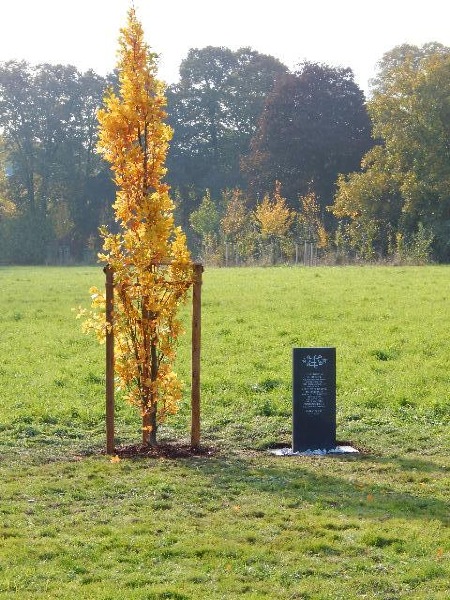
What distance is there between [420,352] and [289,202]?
4373 centimetres

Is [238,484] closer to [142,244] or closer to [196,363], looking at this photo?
[196,363]

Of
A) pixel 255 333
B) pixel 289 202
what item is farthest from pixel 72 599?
pixel 289 202

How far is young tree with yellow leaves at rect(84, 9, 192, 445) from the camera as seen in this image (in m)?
10.5

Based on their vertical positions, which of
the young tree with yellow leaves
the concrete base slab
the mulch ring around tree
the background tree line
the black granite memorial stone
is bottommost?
the concrete base slab

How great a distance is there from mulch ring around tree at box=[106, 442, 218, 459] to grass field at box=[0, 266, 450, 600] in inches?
7.8

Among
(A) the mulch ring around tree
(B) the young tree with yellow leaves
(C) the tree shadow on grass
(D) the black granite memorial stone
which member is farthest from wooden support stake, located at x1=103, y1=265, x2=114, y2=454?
(D) the black granite memorial stone

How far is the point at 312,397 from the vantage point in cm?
1080

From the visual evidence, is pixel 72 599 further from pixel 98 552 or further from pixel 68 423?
pixel 68 423

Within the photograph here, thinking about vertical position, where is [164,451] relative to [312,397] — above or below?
below

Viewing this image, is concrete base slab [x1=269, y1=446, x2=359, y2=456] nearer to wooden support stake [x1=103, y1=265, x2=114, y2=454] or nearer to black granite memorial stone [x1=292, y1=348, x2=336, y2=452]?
black granite memorial stone [x1=292, y1=348, x2=336, y2=452]

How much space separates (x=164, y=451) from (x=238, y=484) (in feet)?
5.29

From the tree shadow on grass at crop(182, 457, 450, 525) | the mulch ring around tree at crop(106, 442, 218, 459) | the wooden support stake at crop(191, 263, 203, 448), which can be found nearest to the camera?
the tree shadow on grass at crop(182, 457, 450, 525)

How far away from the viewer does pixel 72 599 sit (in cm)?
614

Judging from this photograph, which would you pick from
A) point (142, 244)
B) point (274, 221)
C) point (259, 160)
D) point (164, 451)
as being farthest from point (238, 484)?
point (259, 160)
